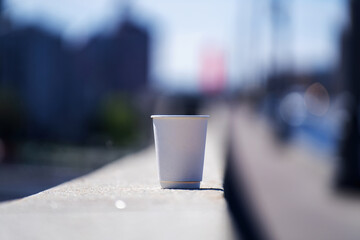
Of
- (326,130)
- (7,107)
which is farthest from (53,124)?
(326,130)

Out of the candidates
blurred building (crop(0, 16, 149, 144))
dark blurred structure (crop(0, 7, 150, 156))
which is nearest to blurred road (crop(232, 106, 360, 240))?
dark blurred structure (crop(0, 7, 150, 156))

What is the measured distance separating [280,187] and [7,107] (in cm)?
1966

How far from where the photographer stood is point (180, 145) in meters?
1.99

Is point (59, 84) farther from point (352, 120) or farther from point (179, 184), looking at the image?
point (179, 184)

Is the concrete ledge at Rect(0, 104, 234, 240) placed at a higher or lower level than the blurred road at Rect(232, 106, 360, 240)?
higher

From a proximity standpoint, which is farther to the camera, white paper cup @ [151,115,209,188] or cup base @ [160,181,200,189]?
cup base @ [160,181,200,189]

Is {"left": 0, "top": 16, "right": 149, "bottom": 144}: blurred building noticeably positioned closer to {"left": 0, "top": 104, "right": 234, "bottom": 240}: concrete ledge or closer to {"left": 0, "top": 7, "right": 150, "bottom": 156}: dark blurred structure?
{"left": 0, "top": 7, "right": 150, "bottom": 156}: dark blurred structure

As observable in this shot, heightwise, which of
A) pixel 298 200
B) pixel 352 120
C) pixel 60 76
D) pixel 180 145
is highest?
pixel 60 76

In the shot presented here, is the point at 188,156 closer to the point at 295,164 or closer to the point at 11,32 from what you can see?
the point at 295,164

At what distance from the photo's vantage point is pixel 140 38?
44719 mm

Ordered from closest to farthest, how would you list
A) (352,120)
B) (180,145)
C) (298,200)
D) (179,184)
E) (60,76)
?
(180,145)
(179,184)
(298,200)
(352,120)
(60,76)

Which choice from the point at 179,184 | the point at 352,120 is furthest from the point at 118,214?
the point at 352,120

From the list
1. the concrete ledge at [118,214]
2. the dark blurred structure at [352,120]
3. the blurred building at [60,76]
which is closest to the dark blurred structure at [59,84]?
the blurred building at [60,76]

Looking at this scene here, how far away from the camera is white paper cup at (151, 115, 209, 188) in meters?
1.99
